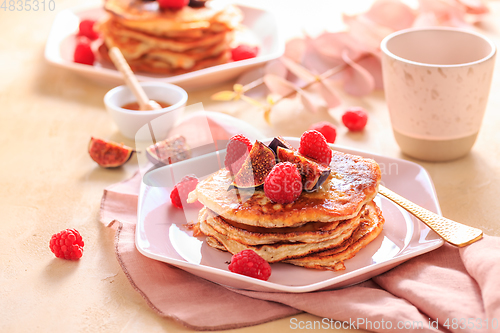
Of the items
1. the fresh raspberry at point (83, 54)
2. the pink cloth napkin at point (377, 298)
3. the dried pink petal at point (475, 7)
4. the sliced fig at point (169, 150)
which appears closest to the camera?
the pink cloth napkin at point (377, 298)

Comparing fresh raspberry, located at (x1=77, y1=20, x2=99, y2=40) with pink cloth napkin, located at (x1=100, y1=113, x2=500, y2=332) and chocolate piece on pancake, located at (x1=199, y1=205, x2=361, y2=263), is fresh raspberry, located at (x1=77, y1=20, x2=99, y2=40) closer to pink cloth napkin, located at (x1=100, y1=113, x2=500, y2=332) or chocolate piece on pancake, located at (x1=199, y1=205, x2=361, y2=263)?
pink cloth napkin, located at (x1=100, y1=113, x2=500, y2=332)

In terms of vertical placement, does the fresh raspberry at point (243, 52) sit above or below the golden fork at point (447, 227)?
below

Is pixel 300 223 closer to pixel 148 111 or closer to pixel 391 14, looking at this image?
pixel 148 111

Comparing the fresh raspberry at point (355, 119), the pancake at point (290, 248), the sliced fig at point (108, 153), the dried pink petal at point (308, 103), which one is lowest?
the fresh raspberry at point (355, 119)

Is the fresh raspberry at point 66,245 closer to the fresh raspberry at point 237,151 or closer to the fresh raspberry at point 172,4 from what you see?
the fresh raspberry at point 237,151

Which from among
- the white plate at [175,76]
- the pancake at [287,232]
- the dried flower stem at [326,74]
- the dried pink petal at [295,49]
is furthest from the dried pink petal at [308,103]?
the pancake at [287,232]

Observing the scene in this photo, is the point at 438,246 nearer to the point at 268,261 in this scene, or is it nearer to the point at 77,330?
the point at 268,261
